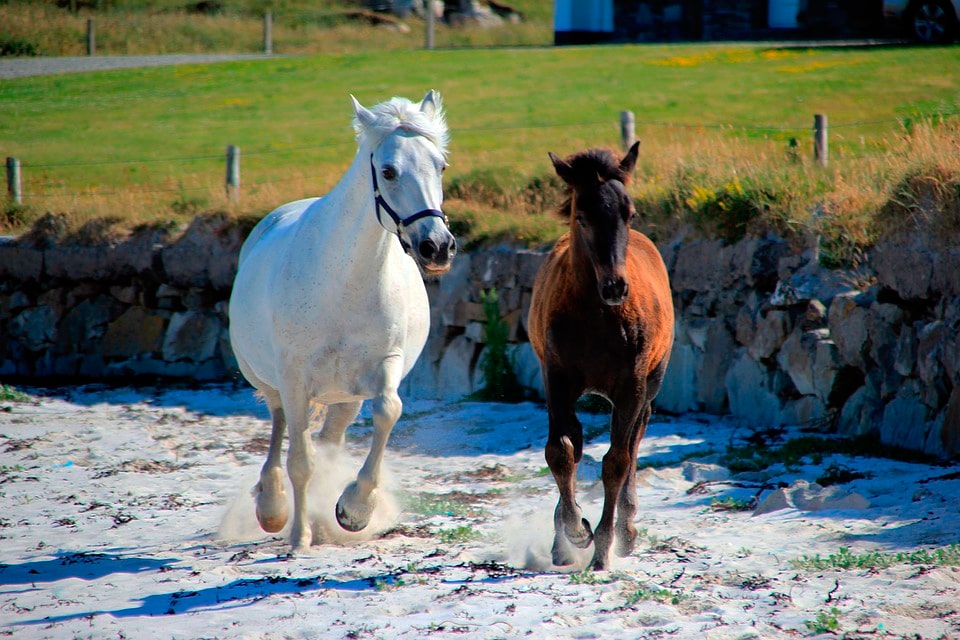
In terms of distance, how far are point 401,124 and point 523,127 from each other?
525 inches

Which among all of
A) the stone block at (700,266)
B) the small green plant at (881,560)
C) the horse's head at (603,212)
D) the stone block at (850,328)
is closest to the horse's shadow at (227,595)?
the horse's head at (603,212)

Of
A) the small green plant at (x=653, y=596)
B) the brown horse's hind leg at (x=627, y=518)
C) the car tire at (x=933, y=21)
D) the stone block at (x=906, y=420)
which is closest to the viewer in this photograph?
the small green plant at (x=653, y=596)

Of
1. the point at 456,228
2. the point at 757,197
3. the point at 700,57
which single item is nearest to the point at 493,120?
the point at 700,57

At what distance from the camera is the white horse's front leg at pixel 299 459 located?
5.41m

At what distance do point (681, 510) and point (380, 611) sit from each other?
2.66 m

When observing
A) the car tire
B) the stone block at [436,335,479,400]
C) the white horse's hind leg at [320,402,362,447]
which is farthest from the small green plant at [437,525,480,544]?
the car tire

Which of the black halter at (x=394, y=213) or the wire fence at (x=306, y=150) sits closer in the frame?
the black halter at (x=394, y=213)

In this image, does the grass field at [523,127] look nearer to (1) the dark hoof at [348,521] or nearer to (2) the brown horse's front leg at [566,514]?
(2) the brown horse's front leg at [566,514]

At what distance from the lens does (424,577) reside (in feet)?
15.8

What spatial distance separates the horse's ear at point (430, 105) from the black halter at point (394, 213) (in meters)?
0.43

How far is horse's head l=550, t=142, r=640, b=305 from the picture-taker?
182 inches

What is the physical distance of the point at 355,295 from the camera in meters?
5.25

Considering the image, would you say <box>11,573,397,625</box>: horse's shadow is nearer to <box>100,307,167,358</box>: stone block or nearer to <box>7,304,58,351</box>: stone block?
<box>100,307,167,358</box>: stone block

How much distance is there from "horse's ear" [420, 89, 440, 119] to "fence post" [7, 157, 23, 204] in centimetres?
1055
